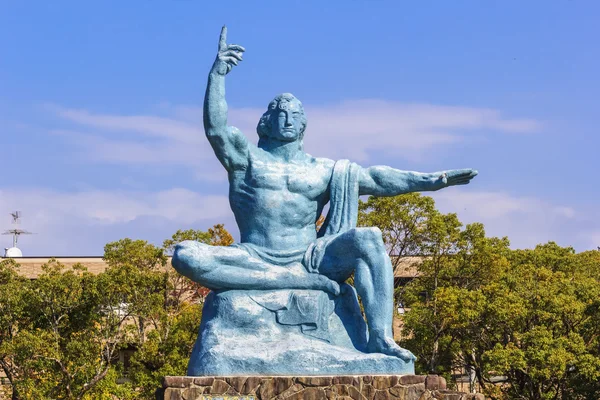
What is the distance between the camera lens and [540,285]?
22922mm

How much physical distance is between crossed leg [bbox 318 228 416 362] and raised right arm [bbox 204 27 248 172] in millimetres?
1308

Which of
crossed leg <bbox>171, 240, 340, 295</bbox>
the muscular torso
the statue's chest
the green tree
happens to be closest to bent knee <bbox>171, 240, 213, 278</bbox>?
crossed leg <bbox>171, 240, 340, 295</bbox>

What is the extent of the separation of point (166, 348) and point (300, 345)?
44.2 feet

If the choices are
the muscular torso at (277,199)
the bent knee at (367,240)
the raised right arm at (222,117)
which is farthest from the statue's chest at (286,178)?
the bent knee at (367,240)

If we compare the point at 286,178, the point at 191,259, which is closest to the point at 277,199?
the point at 286,178

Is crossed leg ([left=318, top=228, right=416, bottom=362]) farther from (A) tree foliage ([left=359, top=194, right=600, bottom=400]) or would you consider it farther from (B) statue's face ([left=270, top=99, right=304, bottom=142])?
(A) tree foliage ([left=359, top=194, right=600, bottom=400])

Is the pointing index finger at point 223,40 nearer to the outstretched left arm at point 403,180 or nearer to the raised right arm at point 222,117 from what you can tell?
the raised right arm at point 222,117

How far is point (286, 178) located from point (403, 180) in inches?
46.6

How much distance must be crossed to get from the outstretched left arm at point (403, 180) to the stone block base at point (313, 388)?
2.19 metres

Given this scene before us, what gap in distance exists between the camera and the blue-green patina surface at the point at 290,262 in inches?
384

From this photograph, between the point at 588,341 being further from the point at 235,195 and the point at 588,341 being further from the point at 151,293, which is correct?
the point at 235,195

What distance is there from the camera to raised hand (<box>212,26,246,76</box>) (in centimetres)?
1051

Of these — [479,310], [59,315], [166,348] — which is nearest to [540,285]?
[479,310]

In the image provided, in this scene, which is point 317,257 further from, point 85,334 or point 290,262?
point 85,334
